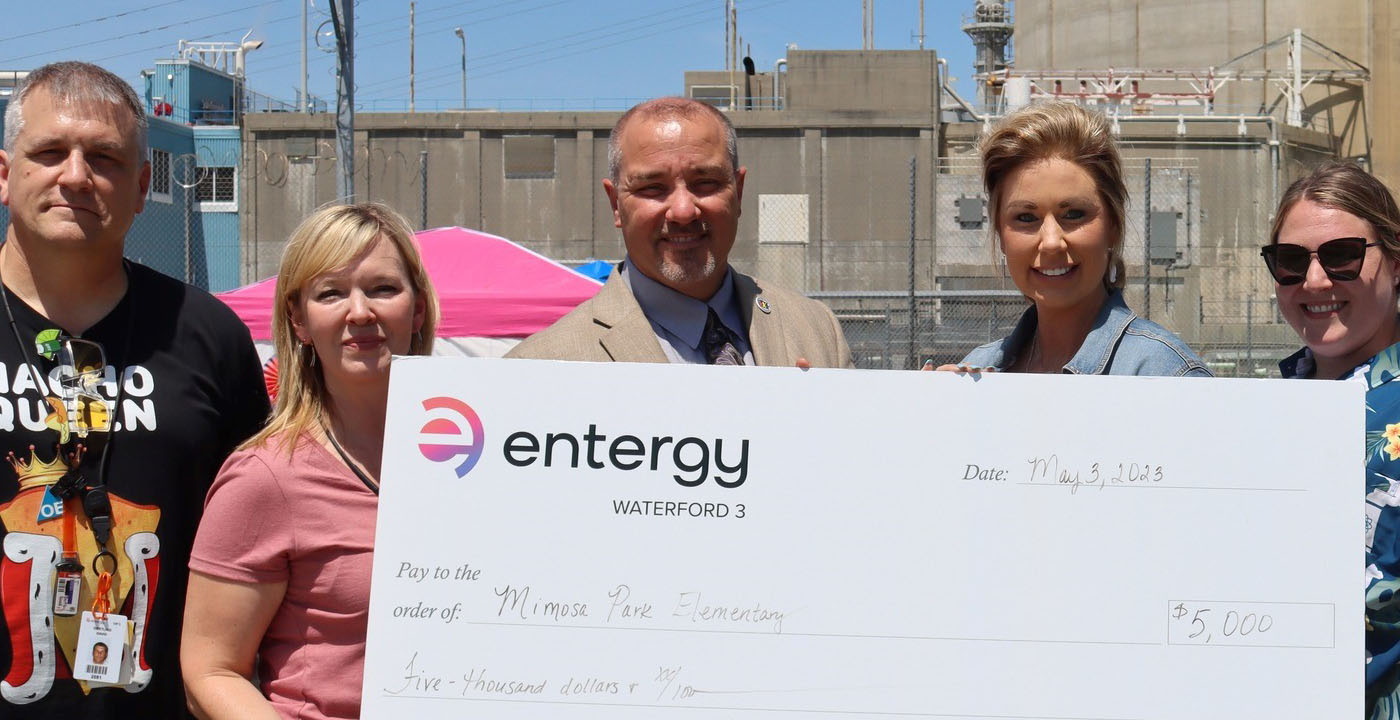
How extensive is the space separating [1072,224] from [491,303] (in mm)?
6941

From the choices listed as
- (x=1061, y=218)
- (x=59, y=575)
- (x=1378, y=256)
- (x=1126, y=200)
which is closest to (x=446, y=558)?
(x=59, y=575)

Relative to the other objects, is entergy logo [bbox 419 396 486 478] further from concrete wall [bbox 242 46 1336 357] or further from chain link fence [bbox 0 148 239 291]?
chain link fence [bbox 0 148 239 291]

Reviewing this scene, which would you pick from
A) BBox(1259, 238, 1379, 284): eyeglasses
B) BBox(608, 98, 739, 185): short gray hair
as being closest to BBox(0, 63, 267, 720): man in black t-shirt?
BBox(608, 98, 739, 185): short gray hair

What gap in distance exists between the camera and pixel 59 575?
9.03ft

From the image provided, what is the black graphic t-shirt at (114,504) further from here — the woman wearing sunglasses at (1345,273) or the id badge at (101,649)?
the woman wearing sunglasses at (1345,273)

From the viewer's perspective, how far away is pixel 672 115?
3184mm

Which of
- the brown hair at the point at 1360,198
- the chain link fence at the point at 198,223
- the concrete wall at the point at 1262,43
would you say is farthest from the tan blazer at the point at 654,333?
the concrete wall at the point at 1262,43

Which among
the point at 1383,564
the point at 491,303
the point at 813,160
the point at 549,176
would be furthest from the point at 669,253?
the point at 549,176

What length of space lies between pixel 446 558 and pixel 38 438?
110cm

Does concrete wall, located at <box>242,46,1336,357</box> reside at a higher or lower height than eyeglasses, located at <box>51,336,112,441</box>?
higher

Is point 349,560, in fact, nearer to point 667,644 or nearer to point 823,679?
point 667,644

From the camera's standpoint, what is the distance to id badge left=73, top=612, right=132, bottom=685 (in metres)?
2.77

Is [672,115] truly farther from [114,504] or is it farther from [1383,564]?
[1383,564]

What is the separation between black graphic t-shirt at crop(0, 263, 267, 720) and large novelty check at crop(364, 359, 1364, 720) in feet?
2.53
